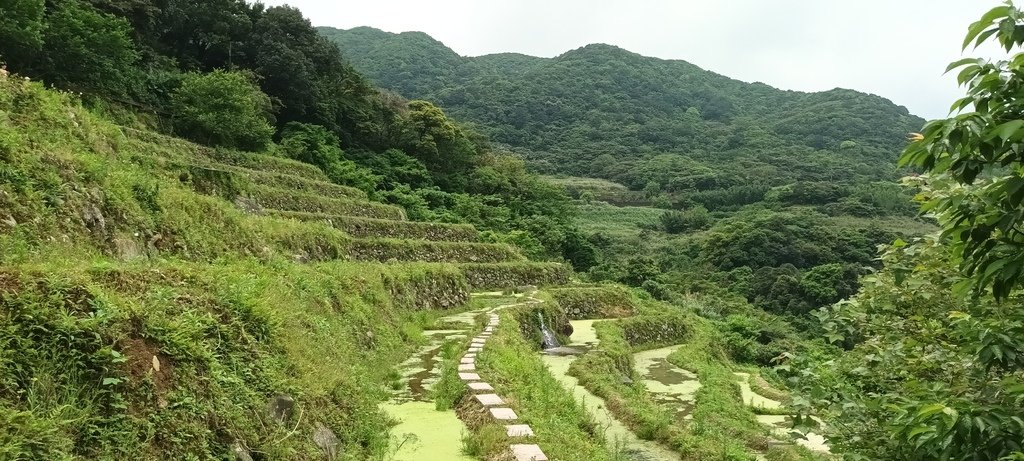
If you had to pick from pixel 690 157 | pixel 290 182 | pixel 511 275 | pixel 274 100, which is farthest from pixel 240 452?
pixel 690 157

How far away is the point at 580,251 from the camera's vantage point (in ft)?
122

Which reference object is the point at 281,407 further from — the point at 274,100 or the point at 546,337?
the point at 274,100

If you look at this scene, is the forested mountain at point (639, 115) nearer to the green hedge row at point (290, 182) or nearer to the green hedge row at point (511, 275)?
the green hedge row at point (511, 275)

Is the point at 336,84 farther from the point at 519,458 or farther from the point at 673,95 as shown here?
the point at 673,95

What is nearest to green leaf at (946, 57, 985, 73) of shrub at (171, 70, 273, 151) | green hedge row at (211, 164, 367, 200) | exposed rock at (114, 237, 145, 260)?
exposed rock at (114, 237, 145, 260)

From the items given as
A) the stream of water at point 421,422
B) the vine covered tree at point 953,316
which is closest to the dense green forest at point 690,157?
the stream of water at point 421,422

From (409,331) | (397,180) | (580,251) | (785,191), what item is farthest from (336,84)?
(785,191)

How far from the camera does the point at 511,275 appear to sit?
2258 cm

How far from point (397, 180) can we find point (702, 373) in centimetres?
2093

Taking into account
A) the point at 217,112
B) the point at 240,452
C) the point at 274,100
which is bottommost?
the point at 240,452

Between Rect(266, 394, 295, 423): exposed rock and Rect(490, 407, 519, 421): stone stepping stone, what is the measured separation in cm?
208

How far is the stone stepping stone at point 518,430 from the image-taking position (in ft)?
17.7

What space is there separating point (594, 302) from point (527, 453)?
18977mm

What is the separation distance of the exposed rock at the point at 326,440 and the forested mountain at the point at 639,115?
79059 mm
